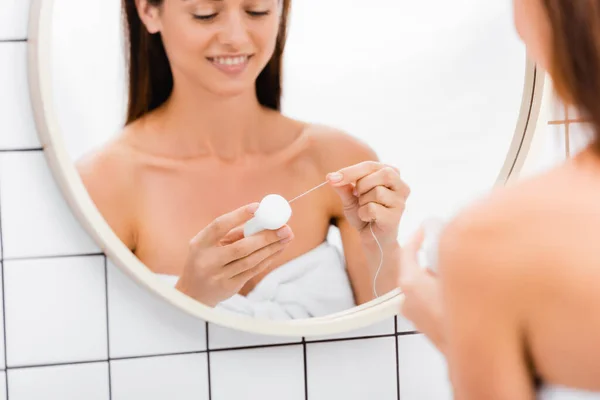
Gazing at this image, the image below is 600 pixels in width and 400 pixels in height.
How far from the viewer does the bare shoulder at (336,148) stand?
3.56 feet

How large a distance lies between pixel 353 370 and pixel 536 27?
73 centimetres

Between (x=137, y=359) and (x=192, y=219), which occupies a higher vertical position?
(x=192, y=219)

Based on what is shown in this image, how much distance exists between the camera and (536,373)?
1.78 ft

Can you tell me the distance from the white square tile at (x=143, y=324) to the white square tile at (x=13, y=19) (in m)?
0.32

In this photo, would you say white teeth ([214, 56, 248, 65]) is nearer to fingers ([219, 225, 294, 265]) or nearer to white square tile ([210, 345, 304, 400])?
fingers ([219, 225, 294, 265])

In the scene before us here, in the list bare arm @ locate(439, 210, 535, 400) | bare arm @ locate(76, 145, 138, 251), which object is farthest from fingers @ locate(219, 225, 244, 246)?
bare arm @ locate(439, 210, 535, 400)

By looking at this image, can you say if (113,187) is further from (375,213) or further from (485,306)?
(485,306)

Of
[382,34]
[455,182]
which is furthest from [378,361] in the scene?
[382,34]

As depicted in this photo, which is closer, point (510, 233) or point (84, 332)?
point (510, 233)

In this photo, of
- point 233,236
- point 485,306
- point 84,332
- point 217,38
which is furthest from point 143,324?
point 485,306

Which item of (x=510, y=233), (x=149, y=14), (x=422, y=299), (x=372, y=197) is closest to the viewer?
(x=510, y=233)

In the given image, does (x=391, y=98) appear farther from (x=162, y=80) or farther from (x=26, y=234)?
(x=26, y=234)

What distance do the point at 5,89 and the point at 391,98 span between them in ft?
1.67

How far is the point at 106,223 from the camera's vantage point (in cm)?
101
